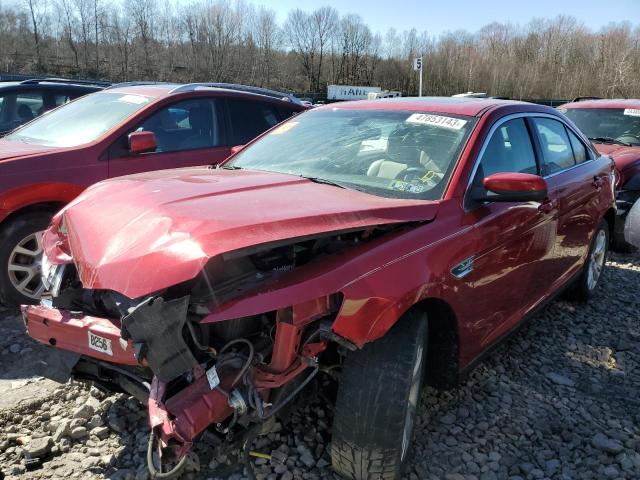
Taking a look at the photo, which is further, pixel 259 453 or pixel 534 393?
pixel 534 393

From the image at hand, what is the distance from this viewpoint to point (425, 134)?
3.19m

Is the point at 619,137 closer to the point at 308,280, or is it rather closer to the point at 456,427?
the point at 456,427

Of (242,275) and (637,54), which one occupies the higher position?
(637,54)

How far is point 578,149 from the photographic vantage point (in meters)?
4.46

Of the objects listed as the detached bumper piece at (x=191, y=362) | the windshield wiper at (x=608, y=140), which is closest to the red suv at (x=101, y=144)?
the detached bumper piece at (x=191, y=362)

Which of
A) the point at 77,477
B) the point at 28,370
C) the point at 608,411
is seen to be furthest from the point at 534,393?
the point at 28,370

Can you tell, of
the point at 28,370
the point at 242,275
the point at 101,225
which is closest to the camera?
the point at 242,275

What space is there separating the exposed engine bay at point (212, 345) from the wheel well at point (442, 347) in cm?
54

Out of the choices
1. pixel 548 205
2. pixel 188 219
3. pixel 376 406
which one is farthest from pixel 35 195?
pixel 548 205

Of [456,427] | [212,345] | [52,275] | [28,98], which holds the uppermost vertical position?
[28,98]

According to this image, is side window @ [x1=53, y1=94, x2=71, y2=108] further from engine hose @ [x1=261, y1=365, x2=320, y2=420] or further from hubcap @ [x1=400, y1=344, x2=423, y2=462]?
hubcap @ [x1=400, y1=344, x2=423, y2=462]

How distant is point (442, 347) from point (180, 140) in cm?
358

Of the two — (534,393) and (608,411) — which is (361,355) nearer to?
(534,393)

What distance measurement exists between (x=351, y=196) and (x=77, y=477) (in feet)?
6.02
